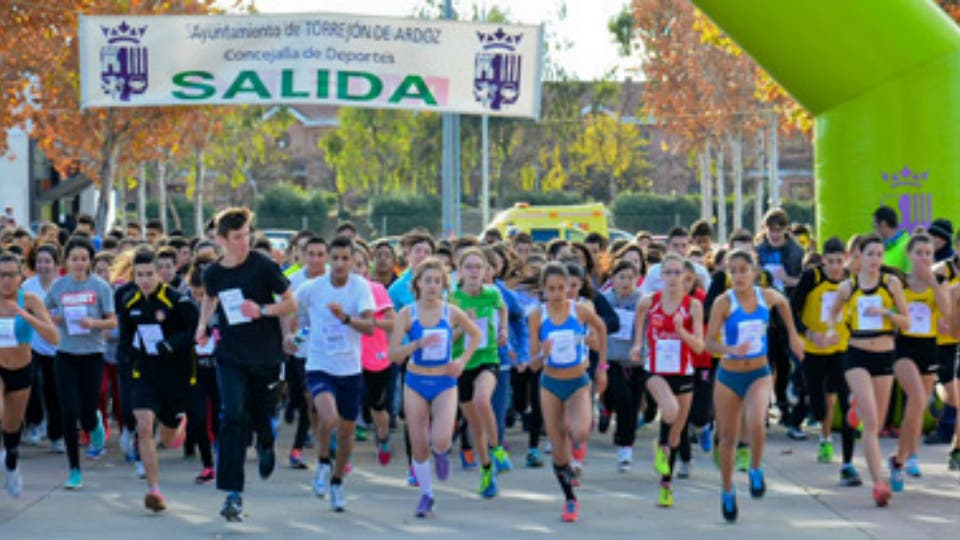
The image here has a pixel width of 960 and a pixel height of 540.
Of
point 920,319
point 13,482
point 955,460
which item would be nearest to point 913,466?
point 955,460

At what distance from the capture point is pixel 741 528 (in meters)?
10.5

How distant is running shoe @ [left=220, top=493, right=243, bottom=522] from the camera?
1044 cm

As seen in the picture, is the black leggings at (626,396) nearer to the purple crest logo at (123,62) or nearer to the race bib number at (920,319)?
the race bib number at (920,319)

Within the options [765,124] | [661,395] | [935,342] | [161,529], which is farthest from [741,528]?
[765,124]

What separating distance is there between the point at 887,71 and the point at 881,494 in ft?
16.0

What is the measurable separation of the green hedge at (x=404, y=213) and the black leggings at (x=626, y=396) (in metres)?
48.5

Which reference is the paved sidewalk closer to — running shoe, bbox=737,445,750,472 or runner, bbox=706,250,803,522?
running shoe, bbox=737,445,750,472

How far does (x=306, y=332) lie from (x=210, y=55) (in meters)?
9.11

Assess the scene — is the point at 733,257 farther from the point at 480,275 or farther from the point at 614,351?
the point at 614,351

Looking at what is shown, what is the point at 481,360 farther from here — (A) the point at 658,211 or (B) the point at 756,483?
(A) the point at 658,211

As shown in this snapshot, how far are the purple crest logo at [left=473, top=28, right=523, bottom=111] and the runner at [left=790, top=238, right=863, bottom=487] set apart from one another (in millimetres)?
8289

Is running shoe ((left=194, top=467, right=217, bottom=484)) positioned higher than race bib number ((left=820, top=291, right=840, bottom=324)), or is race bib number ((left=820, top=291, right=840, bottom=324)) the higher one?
race bib number ((left=820, top=291, right=840, bottom=324))

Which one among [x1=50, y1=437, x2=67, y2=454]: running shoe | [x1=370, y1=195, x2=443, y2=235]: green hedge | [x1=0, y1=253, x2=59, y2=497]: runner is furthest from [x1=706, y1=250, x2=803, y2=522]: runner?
[x1=370, y1=195, x2=443, y2=235]: green hedge

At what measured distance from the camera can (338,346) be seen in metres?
11.0
